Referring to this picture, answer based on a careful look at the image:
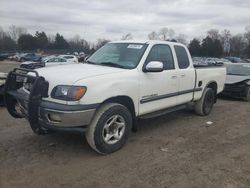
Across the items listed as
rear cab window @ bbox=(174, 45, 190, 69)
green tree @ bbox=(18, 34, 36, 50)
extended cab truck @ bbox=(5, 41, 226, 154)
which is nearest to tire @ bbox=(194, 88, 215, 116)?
extended cab truck @ bbox=(5, 41, 226, 154)

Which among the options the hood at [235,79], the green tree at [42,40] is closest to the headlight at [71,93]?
the hood at [235,79]

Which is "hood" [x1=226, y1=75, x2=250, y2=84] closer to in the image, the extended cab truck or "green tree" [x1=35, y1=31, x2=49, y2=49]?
the extended cab truck

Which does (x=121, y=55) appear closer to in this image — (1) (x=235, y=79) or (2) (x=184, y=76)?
(2) (x=184, y=76)

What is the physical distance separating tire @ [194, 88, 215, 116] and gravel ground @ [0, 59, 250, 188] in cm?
104

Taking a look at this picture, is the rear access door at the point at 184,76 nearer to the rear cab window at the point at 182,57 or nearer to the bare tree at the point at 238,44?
the rear cab window at the point at 182,57

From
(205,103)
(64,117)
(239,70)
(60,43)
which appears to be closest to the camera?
(64,117)

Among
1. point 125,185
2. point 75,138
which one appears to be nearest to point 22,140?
point 75,138

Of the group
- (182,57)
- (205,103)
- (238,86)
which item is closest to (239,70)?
(238,86)

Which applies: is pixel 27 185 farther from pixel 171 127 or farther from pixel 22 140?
pixel 171 127

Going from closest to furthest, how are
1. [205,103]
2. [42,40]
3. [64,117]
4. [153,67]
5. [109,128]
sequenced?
[64,117], [109,128], [153,67], [205,103], [42,40]

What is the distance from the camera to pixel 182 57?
6621mm

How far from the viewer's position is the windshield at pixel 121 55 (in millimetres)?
5434

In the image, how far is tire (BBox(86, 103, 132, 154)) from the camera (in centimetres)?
455

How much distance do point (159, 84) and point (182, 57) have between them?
1.31 meters
